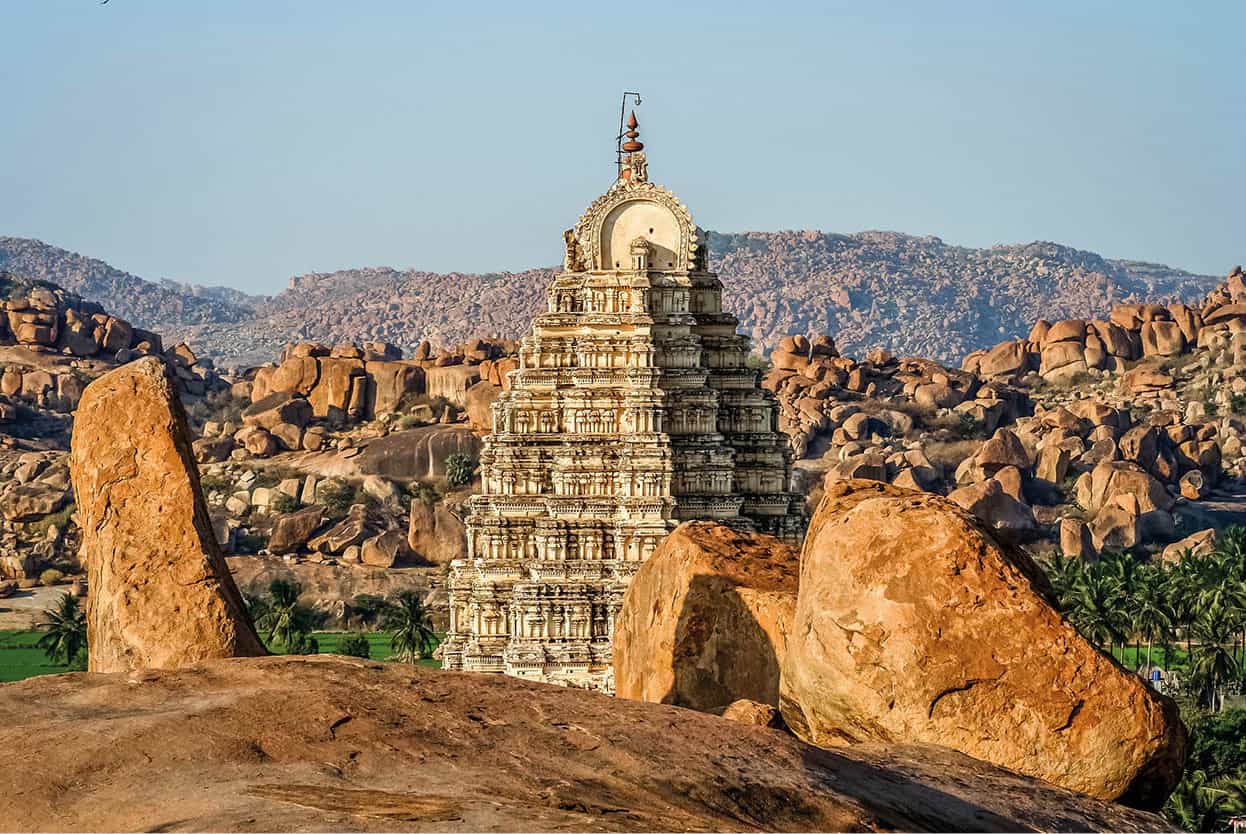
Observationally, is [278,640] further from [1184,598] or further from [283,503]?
[283,503]

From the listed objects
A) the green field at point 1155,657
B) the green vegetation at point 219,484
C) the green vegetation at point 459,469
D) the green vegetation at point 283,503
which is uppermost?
the green vegetation at point 459,469

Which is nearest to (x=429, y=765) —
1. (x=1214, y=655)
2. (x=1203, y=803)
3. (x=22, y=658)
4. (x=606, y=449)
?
(x=1203, y=803)

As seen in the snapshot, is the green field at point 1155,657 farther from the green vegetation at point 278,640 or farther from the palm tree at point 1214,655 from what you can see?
the green vegetation at point 278,640

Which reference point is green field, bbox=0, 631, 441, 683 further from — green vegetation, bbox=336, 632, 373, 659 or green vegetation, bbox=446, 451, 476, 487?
green vegetation, bbox=446, 451, 476, 487

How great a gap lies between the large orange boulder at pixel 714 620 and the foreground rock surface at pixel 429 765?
17.6 feet

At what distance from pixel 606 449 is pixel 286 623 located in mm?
26150

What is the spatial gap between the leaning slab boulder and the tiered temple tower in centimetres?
3101

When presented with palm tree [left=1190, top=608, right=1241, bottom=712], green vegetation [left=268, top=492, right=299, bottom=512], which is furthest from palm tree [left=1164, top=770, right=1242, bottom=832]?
green vegetation [left=268, top=492, right=299, bottom=512]

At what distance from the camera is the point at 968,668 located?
1748 centimetres

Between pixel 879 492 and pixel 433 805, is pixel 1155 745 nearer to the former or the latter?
pixel 879 492

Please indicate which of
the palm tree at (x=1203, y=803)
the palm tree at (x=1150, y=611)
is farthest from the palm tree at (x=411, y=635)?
the palm tree at (x=1203, y=803)

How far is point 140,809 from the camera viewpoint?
501 inches

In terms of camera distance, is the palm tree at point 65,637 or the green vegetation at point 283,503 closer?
the palm tree at point 65,637

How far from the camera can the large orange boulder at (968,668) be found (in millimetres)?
17297
